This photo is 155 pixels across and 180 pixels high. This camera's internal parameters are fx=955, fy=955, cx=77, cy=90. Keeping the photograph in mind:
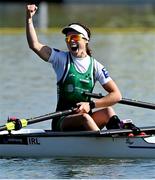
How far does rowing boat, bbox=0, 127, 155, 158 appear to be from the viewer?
12.3 meters

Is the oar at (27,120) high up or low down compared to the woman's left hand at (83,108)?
down

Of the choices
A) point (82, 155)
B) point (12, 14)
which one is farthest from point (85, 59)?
point (12, 14)

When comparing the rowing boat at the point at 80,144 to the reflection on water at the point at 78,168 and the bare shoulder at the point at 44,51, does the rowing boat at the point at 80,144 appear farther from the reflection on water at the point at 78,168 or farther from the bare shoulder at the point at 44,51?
the bare shoulder at the point at 44,51

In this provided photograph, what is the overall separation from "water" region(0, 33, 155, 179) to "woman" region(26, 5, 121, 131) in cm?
53

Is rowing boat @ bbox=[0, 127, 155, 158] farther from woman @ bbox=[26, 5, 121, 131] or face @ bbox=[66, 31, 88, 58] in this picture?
face @ bbox=[66, 31, 88, 58]

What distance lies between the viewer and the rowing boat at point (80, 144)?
12258 millimetres

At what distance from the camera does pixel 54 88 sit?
21062 mm

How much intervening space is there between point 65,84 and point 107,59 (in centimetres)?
1627

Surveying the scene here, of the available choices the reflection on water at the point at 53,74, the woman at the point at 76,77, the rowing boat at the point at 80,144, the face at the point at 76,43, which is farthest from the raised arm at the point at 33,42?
the reflection on water at the point at 53,74

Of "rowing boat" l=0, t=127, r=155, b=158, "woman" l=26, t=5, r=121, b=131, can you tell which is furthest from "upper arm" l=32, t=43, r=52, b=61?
"rowing boat" l=0, t=127, r=155, b=158

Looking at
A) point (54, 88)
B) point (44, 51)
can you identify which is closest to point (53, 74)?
point (54, 88)

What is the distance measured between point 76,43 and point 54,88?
8.74m

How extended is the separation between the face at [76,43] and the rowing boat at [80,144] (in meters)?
1.04

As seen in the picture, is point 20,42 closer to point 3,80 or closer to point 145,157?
point 3,80
